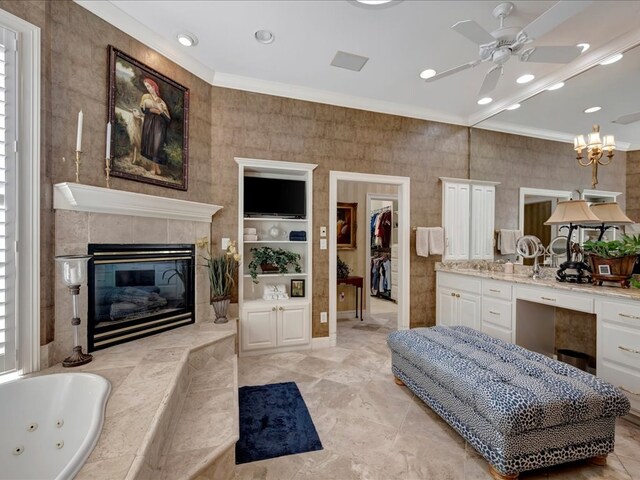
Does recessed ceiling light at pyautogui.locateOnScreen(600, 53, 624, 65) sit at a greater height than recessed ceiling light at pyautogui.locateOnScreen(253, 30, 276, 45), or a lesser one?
lesser

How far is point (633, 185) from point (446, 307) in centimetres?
224

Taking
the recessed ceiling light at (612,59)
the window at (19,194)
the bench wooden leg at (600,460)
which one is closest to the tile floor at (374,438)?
the bench wooden leg at (600,460)

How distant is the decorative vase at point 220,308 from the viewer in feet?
10.1

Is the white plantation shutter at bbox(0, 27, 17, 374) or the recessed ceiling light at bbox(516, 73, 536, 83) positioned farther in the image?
the recessed ceiling light at bbox(516, 73, 536, 83)

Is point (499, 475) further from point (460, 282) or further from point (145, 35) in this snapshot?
point (145, 35)

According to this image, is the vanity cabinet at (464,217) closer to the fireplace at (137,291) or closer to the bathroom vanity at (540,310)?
the bathroom vanity at (540,310)

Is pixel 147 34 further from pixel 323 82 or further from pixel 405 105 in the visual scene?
pixel 405 105

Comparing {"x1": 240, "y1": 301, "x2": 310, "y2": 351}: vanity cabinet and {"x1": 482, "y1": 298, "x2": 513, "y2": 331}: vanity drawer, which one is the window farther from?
{"x1": 482, "y1": 298, "x2": 513, "y2": 331}: vanity drawer

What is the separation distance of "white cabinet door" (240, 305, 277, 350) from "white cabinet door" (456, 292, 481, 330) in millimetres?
2335

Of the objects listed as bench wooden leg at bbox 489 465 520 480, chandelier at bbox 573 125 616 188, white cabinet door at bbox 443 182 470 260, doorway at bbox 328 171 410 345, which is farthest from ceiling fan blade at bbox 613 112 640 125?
bench wooden leg at bbox 489 465 520 480

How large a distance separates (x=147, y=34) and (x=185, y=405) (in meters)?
3.05

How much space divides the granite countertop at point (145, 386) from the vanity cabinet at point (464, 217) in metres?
3.22

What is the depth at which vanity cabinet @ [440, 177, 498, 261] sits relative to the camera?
13.6 ft

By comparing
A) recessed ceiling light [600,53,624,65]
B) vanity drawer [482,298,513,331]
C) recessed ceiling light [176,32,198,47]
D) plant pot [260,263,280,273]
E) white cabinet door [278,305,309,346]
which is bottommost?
white cabinet door [278,305,309,346]
